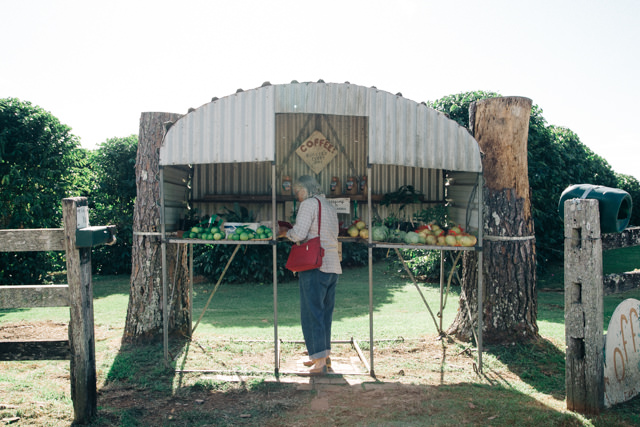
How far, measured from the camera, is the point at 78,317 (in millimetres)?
4375

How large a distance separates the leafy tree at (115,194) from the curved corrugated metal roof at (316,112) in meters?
9.41

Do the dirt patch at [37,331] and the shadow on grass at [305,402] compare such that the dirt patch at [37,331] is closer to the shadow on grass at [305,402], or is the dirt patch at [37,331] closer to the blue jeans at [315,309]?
the shadow on grass at [305,402]

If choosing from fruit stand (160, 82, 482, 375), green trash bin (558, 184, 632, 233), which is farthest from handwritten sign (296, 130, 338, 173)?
green trash bin (558, 184, 632, 233)

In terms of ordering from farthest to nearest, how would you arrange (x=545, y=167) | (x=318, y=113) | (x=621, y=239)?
(x=545, y=167)
(x=318, y=113)
(x=621, y=239)

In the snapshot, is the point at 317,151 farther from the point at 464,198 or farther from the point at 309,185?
the point at 464,198

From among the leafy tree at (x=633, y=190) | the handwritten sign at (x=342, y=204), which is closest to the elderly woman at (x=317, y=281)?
the handwritten sign at (x=342, y=204)

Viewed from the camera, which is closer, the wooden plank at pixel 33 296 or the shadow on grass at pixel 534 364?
the wooden plank at pixel 33 296

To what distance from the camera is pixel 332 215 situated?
5.93 metres

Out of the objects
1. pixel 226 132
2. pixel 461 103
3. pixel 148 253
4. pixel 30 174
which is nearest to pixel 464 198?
pixel 226 132

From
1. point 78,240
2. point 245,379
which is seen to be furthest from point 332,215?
point 78,240

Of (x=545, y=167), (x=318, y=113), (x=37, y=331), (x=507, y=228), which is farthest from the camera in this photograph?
(x=545, y=167)

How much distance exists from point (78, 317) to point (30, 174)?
26.6ft

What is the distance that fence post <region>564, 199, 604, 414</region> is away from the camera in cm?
462

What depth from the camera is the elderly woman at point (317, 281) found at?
18.9ft
